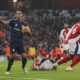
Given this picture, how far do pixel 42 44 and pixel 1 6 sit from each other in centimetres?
634

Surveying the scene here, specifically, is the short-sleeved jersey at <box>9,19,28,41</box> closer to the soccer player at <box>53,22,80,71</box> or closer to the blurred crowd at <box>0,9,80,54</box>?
the soccer player at <box>53,22,80,71</box>

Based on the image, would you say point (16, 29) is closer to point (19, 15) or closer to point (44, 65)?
point (19, 15)

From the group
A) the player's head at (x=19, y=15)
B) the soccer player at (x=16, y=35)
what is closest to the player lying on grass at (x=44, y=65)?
the soccer player at (x=16, y=35)

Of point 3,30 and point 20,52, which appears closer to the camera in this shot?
point 20,52

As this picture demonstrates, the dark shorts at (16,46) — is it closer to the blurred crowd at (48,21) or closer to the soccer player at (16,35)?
the soccer player at (16,35)

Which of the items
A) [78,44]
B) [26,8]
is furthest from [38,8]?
[78,44]

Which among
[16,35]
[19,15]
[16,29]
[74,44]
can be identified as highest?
[19,15]

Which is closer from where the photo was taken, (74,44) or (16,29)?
(16,29)

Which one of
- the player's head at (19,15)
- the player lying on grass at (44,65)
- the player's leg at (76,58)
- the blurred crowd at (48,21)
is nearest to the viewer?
the player's head at (19,15)

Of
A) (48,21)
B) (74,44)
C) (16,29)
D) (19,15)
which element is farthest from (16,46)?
(48,21)

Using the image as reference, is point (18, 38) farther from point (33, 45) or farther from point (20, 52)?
point (33, 45)

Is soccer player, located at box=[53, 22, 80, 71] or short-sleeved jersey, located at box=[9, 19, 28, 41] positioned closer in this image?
short-sleeved jersey, located at box=[9, 19, 28, 41]

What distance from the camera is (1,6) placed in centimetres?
4681

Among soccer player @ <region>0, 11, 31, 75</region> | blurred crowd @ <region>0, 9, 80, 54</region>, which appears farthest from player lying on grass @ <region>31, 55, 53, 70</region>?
blurred crowd @ <region>0, 9, 80, 54</region>
